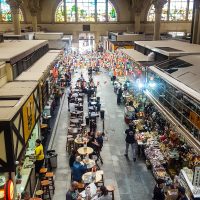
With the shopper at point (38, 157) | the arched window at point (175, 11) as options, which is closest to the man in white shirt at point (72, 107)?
the shopper at point (38, 157)

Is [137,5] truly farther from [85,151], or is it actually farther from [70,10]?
[85,151]

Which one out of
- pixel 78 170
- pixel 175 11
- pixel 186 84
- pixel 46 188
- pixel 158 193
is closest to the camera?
pixel 158 193

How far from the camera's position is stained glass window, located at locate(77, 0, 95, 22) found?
43281 millimetres

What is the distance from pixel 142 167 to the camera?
12.2m

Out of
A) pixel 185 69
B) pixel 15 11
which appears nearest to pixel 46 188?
pixel 185 69

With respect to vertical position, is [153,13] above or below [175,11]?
below

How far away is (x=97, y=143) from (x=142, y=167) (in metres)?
2.13

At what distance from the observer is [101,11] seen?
4350 cm

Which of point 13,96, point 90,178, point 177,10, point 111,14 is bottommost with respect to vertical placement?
point 90,178

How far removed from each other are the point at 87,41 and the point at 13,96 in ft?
124

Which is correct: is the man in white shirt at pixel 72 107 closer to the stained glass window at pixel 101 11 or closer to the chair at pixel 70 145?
the chair at pixel 70 145

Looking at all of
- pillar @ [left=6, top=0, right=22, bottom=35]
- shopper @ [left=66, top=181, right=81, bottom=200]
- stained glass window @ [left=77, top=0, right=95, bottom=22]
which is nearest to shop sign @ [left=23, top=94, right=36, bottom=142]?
shopper @ [left=66, top=181, right=81, bottom=200]

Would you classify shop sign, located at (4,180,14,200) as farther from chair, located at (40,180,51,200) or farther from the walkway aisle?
the walkway aisle

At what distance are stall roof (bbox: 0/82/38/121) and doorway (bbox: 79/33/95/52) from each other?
3535 cm
